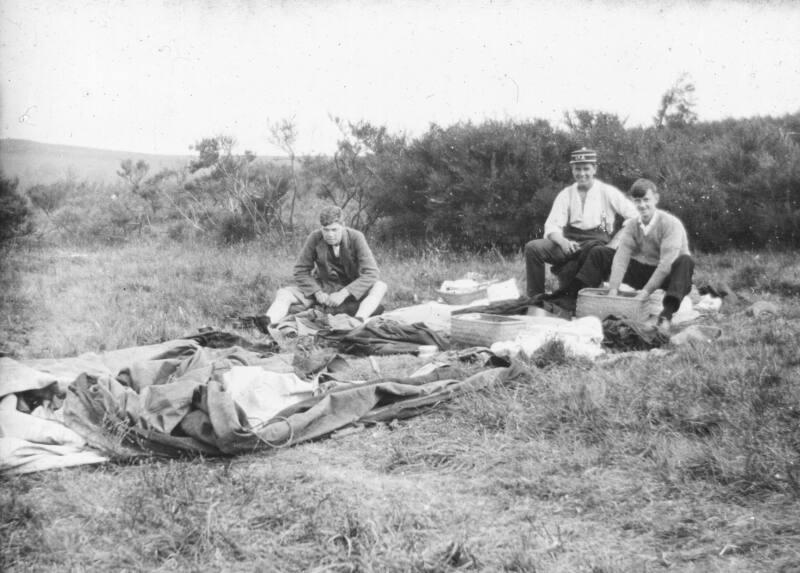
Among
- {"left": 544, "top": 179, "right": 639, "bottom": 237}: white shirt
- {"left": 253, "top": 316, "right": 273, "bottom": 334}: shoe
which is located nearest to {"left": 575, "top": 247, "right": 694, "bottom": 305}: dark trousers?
{"left": 544, "top": 179, "right": 639, "bottom": 237}: white shirt

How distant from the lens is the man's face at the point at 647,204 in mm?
5949

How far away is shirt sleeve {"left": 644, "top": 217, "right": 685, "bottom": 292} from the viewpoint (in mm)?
5871

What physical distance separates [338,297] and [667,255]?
283 cm

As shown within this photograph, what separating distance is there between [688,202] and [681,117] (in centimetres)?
528

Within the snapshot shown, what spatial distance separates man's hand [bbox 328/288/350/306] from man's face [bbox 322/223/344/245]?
0.47 m

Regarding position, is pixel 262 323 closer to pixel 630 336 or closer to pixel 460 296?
pixel 460 296

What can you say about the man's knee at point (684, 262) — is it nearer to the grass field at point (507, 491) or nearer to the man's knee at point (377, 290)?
the grass field at point (507, 491)

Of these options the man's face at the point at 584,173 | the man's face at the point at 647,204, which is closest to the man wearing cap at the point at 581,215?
the man's face at the point at 584,173

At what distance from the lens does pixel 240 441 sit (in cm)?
339

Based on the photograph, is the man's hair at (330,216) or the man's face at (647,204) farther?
the man's hair at (330,216)

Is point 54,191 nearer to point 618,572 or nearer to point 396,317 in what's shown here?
point 396,317

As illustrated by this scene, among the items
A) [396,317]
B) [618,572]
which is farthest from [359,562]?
[396,317]

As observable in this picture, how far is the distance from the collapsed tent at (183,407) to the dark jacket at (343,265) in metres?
2.48

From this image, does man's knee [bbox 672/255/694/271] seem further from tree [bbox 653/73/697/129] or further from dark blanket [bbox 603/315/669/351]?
tree [bbox 653/73/697/129]
